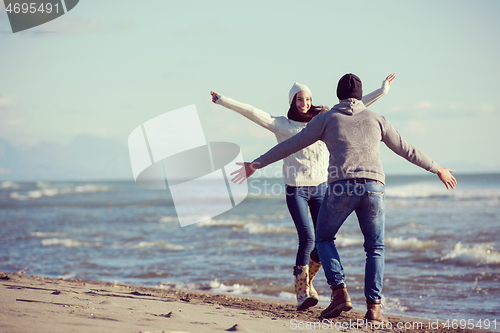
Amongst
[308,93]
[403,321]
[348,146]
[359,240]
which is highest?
[308,93]

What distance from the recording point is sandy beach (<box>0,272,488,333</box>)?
2773mm

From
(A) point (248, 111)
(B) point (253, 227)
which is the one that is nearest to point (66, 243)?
(B) point (253, 227)

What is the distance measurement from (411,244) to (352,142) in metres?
6.68

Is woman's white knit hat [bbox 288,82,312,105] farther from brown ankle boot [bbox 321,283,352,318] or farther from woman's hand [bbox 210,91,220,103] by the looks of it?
brown ankle boot [bbox 321,283,352,318]

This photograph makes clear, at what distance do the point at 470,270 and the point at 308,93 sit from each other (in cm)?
473

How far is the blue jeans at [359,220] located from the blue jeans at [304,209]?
1.55ft

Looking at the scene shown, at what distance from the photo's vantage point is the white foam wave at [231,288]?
19.2 ft

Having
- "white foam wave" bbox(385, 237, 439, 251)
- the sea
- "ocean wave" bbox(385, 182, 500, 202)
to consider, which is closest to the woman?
the sea

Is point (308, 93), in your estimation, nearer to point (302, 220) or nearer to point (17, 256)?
point (302, 220)

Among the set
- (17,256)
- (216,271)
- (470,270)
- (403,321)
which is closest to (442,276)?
(470,270)

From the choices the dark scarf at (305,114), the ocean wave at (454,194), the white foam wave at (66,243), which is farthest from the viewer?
the ocean wave at (454,194)

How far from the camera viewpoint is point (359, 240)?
9.77 metres
